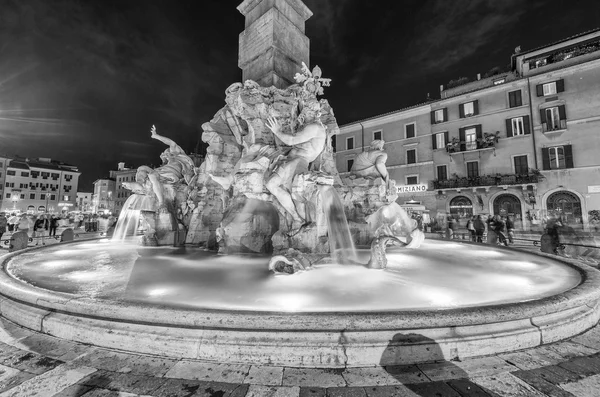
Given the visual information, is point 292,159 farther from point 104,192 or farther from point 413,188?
point 104,192

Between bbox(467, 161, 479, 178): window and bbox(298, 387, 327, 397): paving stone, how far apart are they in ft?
88.0

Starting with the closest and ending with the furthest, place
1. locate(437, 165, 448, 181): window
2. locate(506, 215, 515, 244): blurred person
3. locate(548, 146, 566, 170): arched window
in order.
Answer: locate(506, 215, 515, 244): blurred person → locate(548, 146, 566, 170): arched window → locate(437, 165, 448, 181): window

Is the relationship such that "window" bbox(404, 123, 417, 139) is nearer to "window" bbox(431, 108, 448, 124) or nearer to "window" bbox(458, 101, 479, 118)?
"window" bbox(431, 108, 448, 124)

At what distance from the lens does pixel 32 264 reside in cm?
430

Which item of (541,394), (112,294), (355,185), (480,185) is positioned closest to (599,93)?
(480,185)

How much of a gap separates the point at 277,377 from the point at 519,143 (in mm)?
27943

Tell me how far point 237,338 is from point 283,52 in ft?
A: 23.7

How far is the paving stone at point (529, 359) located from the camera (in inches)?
72.5

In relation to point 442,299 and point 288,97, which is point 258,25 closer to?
point 288,97

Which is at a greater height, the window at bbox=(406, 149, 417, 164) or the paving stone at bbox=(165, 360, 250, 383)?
the window at bbox=(406, 149, 417, 164)

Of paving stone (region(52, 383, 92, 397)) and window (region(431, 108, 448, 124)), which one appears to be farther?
window (region(431, 108, 448, 124))

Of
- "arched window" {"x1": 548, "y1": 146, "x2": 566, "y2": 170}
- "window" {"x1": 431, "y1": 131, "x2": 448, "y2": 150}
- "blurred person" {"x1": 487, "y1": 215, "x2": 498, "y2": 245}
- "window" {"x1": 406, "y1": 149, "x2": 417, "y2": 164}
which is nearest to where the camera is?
"blurred person" {"x1": 487, "y1": 215, "x2": 498, "y2": 245}

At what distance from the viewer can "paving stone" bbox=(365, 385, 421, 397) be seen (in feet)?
5.13

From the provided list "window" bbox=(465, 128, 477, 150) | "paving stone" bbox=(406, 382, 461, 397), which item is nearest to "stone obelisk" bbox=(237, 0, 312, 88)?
"paving stone" bbox=(406, 382, 461, 397)
